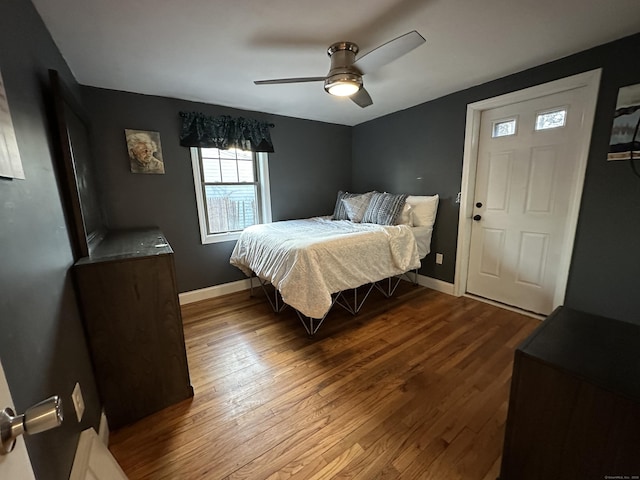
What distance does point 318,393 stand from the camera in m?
1.68

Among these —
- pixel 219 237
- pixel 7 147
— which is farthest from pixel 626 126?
pixel 219 237

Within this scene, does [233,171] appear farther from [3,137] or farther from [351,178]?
[3,137]

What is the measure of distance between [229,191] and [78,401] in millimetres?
2561

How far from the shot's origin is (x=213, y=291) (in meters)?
3.25

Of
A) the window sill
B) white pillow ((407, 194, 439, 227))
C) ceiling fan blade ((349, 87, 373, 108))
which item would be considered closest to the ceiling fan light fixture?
ceiling fan blade ((349, 87, 373, 108))

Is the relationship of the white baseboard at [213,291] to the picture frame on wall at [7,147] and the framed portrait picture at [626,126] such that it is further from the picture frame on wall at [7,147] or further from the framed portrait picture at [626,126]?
the framed portrait picture at [626,126]

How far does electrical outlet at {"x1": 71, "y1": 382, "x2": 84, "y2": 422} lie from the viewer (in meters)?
1.09

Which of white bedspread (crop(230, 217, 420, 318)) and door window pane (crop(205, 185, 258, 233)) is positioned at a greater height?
door window pane (crop(205, 185, 258, 233))

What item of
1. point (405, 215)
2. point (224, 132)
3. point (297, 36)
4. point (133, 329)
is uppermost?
point (297, 36)

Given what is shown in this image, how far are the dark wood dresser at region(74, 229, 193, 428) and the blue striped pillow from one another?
2.19m

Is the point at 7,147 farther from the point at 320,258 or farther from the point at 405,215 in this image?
the point at 405,215

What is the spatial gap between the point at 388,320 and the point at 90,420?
2.19 metres

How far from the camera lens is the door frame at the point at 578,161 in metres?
2.03

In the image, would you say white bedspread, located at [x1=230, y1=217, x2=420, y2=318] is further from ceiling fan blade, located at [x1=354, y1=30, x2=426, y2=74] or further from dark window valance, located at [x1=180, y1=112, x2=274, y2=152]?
ceiling fan blade, located at [x1=354, y1=30, x2=426, y2=74]
